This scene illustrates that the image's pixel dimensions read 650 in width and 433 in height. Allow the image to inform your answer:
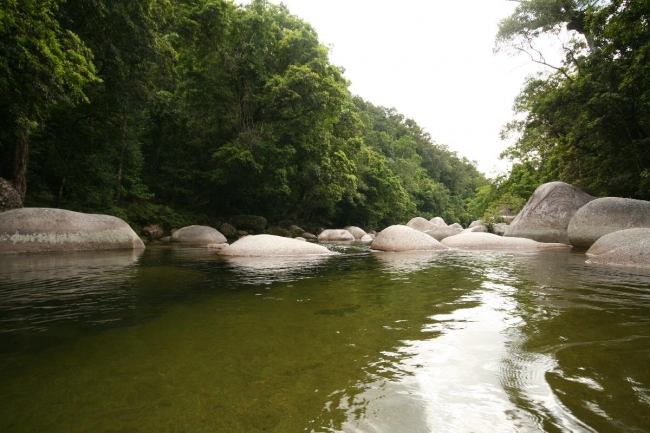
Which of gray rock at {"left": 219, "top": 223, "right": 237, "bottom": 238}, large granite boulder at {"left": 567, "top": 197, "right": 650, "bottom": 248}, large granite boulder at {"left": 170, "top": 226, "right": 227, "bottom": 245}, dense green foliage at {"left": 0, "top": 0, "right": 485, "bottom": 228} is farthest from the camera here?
gray rock at {"left": 219, "top": 223, "right": 237, "bottom": 238}

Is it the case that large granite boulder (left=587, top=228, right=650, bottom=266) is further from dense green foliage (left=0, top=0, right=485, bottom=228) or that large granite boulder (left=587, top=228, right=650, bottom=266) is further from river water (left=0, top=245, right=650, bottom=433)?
dense green foliage (left=0, top=0, right=485, bottom=228)

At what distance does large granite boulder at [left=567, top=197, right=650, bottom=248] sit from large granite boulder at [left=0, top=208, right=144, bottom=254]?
513 inches

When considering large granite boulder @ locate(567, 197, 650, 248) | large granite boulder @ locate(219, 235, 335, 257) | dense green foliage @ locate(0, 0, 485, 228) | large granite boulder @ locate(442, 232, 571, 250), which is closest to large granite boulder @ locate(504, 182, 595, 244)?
large granite boulder @ locate(442, 232, 571, 250)

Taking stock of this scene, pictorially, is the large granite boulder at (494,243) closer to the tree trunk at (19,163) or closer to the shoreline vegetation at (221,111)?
the shoreline vegetation at (221,111)

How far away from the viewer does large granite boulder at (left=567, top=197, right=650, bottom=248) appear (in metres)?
8.33

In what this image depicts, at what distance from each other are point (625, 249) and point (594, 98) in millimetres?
7149

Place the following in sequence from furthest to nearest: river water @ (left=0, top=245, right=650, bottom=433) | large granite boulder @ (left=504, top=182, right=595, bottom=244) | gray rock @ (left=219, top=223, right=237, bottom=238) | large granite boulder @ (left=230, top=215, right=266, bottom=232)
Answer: large granite boulder @ (left=230, top=215, right=266, bottom=232) < gray rock @ (left=219, top=223, right=237, bottom=238) < large granite boulder @ (left=504, top=182, right=595, bottom=244) < river water @ (left=0, top=245, right=650, bottom=433)

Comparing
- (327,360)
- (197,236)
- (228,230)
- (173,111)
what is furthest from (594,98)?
(173,111)

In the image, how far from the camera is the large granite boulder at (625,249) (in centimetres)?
568

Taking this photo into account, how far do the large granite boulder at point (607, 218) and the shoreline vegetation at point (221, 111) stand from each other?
158cm

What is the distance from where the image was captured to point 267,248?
334 inches

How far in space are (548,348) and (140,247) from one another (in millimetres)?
10991

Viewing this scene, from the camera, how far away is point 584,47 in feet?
46.3

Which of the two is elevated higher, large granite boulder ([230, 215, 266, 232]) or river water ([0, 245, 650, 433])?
large granite boulder ([230, 215, 266, 232])
